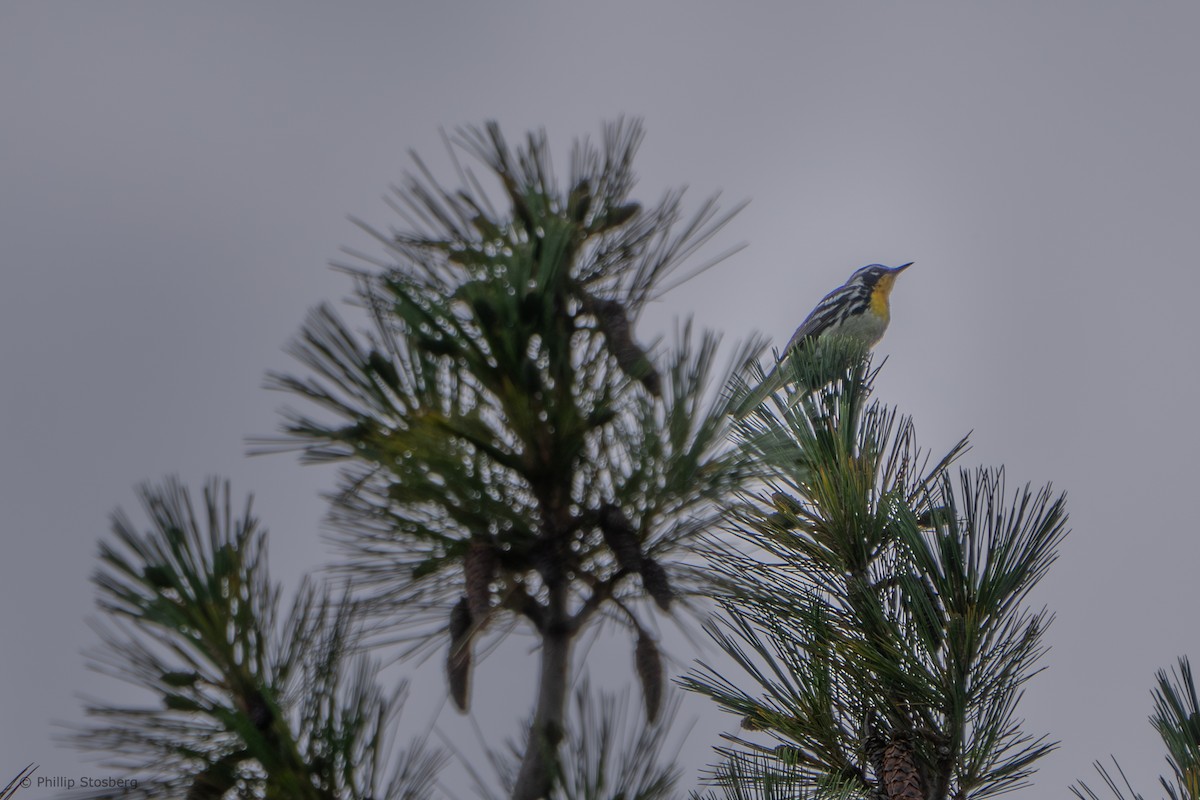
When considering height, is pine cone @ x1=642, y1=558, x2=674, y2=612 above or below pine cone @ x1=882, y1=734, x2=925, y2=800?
above

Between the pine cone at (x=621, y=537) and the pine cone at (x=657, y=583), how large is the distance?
0.01 meters

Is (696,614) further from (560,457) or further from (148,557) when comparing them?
(148,557)

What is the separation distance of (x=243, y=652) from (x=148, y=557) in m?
0.20

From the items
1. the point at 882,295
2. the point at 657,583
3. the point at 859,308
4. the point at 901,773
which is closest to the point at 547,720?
the point at 657,583

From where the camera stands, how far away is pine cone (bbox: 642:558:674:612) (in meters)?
1.80

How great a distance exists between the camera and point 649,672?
5.99 ft

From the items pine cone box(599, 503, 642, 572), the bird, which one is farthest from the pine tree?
the bird

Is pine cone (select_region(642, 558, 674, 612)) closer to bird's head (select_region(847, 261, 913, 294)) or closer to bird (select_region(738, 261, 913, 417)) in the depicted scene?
bird (select_region(738, 261, 913, 417))

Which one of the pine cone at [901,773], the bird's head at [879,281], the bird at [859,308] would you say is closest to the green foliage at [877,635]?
the pine cone at [901,773]

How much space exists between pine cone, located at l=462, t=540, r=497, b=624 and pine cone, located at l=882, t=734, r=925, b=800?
1156mm

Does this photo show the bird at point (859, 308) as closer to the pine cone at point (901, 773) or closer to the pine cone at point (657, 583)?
the pine cone at point (901, 773)

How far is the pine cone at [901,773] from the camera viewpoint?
2.51 metres

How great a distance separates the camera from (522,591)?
1864mm

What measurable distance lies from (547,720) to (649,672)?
0.60 feet
